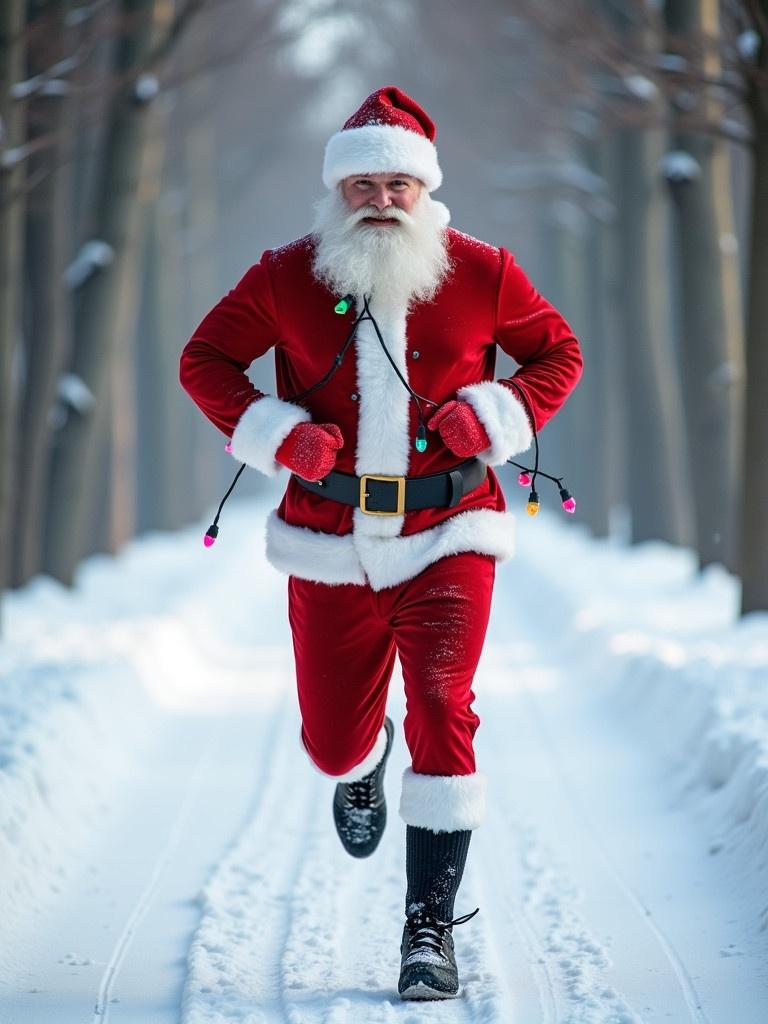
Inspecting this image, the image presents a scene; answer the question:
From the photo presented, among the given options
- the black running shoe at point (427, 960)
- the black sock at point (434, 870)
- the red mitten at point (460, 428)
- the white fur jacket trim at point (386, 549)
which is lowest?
the black running shoe at point (427, 960)

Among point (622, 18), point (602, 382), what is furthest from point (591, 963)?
point (602, 382)

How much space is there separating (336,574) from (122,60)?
936cm

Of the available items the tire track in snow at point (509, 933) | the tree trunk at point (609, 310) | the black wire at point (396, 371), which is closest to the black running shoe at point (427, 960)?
the tire track in snow at point (509, 933)

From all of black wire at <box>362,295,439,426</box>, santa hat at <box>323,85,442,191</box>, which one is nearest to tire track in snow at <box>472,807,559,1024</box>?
black wire at <box>362,295,439,426</box>

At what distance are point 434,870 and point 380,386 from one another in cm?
134

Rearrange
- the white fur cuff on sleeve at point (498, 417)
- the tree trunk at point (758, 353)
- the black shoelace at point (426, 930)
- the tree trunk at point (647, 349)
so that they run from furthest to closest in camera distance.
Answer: the tree trunk at point (647, 349) → the tree trunk at point (758, 353) → the white fur cuff on sleeve at point (498, 417) → the black shoelace at point (426, 930)

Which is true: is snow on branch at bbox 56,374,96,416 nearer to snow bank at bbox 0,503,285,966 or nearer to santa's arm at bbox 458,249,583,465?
snow bank at bbox 0,503,285,966

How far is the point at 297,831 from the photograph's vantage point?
226 inches

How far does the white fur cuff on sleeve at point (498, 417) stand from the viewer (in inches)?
162

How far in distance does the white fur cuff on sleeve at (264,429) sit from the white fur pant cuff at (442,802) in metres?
0.97

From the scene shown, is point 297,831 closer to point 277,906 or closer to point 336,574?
point 277,906

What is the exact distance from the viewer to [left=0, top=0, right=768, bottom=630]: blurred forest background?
9826mm

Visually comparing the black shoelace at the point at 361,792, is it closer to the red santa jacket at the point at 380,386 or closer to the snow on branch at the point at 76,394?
the red santa jacket at the point at 380,386

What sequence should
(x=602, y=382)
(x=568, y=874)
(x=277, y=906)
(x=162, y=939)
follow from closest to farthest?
(x=162, y=939), (x=277, y=906), (x=568, y=874), (x=602, y=382)
